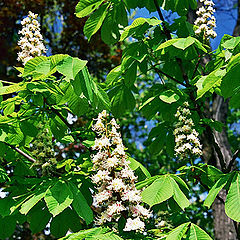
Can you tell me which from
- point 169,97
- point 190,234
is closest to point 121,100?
point 169,97

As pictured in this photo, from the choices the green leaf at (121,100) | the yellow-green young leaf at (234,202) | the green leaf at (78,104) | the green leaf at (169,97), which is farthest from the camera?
the green leaf at (121,100)

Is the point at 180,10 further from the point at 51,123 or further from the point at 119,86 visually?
the point at 51,123

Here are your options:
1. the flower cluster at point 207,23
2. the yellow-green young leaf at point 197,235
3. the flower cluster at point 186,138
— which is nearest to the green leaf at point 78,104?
the flower cluster at point 186,138

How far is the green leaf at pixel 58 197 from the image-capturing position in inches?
69.3

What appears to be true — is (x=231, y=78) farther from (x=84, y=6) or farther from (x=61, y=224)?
(x=61, y=224)

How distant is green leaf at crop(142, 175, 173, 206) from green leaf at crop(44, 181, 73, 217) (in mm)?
424

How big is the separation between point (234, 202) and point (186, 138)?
731mm

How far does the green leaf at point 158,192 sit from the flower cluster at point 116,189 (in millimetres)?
74

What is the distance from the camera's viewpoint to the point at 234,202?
6.09ft

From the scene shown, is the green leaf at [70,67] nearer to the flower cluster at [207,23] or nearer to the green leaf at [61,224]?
the green leaf at [61,224]

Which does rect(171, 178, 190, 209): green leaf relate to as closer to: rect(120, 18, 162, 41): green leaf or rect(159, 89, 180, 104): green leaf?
rect(159, 89, 180, 104): green leaf

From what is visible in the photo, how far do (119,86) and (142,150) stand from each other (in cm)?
705

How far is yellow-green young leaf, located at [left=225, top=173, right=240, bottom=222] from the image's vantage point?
5.87 feet

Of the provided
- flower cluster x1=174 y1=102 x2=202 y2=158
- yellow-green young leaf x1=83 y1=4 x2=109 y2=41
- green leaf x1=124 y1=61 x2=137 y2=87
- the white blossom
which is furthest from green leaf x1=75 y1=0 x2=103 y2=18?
the white blossom
